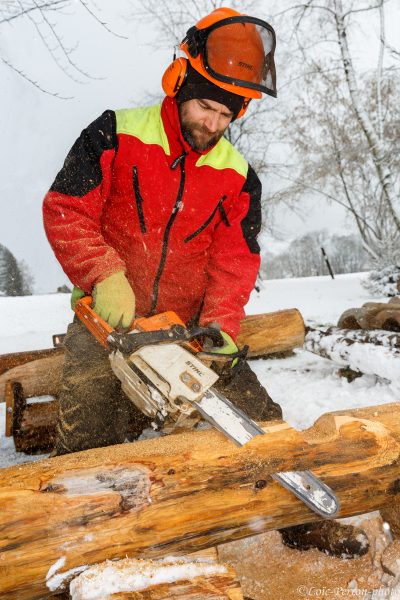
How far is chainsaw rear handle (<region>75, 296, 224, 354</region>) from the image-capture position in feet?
5.20

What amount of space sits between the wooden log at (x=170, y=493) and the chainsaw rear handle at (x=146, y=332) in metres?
0.36

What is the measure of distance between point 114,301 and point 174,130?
989 millimetres

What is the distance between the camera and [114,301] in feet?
6.24

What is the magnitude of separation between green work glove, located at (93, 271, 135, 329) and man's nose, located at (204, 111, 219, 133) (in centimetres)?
91

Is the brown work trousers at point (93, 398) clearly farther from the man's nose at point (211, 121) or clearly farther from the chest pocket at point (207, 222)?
the man's nose at point (211, 121)

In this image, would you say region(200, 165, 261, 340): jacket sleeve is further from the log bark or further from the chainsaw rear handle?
the log bark

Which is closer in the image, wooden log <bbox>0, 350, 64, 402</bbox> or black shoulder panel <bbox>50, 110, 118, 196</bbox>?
black shoulder panel <bbox>50, 110, 118, 196</bbox>

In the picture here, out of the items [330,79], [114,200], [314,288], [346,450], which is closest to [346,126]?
[330,79]

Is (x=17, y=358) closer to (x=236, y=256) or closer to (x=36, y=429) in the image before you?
(x=36, y=429)

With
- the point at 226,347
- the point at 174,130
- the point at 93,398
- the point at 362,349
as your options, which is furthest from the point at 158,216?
the point at 362,349

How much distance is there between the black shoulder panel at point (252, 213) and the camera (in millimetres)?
2512

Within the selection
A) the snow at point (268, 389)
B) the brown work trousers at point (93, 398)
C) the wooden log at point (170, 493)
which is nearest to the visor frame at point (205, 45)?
the brown work trousers at point (93, 398)

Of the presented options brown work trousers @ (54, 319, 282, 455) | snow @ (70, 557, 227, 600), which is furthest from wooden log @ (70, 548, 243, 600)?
brown work trousers @ (54, 319, 282, 455)

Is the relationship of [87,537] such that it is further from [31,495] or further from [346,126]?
[346,126]
